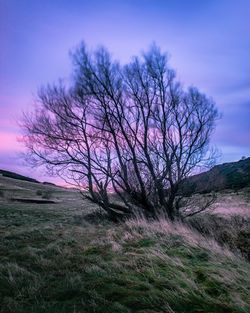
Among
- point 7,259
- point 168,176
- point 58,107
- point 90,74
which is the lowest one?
point 7,259

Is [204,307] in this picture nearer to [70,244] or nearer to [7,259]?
[7,259]

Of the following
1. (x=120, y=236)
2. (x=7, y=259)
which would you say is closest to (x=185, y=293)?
(x=7, y=259)

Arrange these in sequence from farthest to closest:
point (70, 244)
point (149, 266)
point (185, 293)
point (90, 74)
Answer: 1. point (90, 74)
2. point (70, 244)
3. point (149, 266)
4. point (185, 293)

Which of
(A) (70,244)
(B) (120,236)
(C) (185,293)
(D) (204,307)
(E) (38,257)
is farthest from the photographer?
(B) (120,236)

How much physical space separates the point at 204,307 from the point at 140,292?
92 cm

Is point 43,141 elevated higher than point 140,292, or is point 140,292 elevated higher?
point 43,141

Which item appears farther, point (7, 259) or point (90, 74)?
point (90, 74)

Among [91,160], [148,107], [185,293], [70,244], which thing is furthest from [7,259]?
[148,107]

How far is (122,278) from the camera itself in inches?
240

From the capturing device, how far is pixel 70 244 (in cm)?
986

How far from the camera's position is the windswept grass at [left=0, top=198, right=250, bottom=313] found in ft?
16.4

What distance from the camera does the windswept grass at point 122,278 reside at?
5004 millimetres

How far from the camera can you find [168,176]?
→ 1859 centimetres

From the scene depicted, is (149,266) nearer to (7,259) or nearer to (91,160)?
(7,259)
